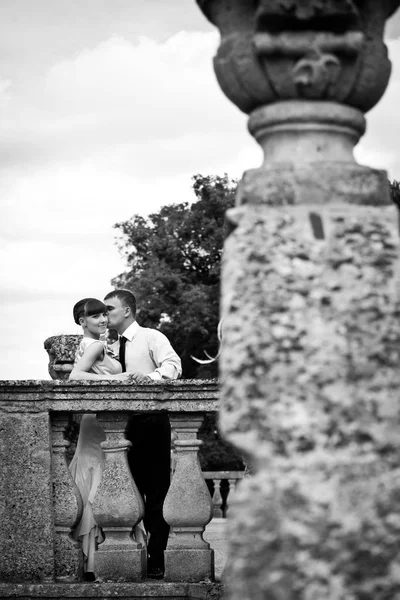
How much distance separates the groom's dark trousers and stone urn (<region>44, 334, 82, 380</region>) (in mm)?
2181

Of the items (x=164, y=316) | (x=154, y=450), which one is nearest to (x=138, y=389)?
(x=154, y=450)

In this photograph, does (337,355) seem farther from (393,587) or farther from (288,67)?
(288,67)

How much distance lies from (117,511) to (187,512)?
1.42ft

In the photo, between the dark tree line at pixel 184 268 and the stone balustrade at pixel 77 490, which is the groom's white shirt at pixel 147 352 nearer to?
the stone balustrade at pixel 77 490

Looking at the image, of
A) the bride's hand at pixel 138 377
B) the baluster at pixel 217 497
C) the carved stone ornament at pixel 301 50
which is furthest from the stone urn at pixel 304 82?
the baluster at pixel 217 497

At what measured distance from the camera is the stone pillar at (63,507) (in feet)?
20.2

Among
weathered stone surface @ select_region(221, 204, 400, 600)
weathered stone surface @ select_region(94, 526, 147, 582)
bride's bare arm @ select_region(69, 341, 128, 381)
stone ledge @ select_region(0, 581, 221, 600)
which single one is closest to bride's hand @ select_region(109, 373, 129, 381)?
bride's bare arm @ select_region(69, 341, 128, 381)

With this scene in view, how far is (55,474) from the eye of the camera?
245 inches

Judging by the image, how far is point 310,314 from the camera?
9.24 feet

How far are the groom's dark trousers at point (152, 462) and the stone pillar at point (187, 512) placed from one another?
1.13 ft

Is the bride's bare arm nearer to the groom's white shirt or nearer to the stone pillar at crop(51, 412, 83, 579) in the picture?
the groom's white shirt

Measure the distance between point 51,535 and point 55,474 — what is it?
37 centimetres

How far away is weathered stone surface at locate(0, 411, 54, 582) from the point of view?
237 inches

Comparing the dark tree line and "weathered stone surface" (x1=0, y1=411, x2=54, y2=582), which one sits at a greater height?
the dark tree line
